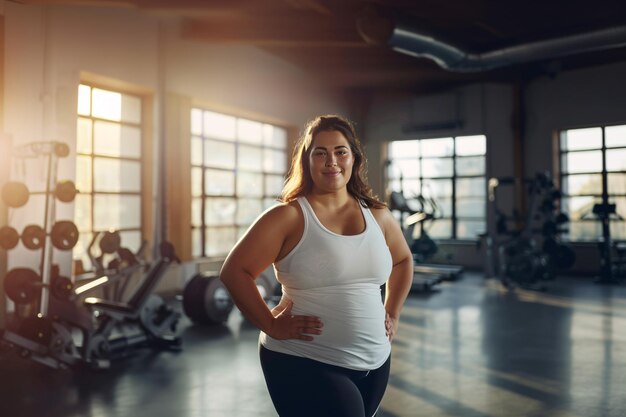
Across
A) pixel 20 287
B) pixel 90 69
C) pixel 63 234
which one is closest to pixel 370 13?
pixel 90 69

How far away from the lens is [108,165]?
5.27 m

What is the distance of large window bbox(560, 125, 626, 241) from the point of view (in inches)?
294

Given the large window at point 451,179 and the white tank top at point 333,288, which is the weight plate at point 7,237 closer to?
the white tank top at point 333,288

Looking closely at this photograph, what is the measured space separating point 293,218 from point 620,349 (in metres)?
3.29

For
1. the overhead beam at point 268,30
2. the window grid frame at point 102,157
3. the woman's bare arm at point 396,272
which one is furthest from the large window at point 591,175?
the woman's bare arm at point 396,272

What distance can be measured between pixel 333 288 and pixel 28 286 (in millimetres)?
2936

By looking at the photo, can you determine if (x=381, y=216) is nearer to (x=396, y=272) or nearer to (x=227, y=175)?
(x=396, y=272)

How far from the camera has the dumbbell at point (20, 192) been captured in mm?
3436

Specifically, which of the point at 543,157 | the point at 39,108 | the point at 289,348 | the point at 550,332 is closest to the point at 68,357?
the point at 39,108

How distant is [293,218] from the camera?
3.28 feet

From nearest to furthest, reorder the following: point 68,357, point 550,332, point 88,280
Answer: point 68,357
point 550,332
point 88,280

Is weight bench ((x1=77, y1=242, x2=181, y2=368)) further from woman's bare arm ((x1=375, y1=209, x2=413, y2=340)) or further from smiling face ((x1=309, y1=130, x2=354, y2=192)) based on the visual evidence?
smiling face ((x1=309, y1=130, x2=354, y2=192))

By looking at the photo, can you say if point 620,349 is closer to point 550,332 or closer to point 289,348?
point 550,332

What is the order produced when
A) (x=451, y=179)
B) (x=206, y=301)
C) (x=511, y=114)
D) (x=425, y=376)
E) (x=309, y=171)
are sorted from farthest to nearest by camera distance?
1. (x=451, y=179)
2. (x=511, y=114)
3. (x=206, y=301)
4. (x=425, y=376)
5. (x=309, y=171)
